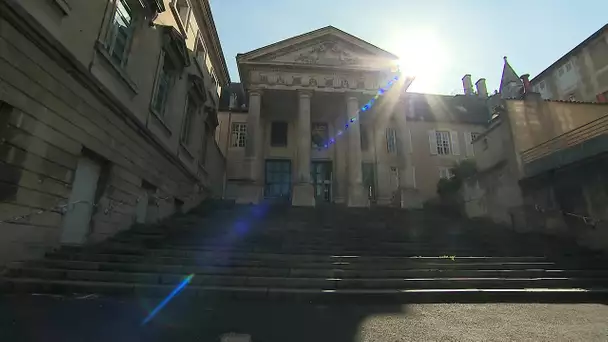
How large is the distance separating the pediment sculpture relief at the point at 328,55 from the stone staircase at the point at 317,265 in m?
11.8

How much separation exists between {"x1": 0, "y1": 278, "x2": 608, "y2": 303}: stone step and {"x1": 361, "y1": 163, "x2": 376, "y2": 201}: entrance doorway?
45.6ft

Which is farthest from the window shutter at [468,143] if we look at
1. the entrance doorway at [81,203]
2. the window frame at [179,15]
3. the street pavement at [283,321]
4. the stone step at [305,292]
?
the entrance doorway at [81,203]

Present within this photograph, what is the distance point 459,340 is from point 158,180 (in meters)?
10.3

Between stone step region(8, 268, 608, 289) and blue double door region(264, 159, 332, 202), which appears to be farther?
blue double door region(264, 159, 332, 202)

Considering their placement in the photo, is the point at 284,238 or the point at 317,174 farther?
the point at 317,174

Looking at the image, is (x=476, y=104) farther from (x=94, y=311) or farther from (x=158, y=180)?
(x=94, y=311)

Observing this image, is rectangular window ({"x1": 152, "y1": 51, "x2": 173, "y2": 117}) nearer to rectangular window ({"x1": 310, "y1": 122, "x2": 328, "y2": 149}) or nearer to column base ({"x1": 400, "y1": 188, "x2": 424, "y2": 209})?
rectangular window ({"x1": 310, "y1": 122, "x2": 328, "y2": 149})

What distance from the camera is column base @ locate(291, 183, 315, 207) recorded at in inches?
567

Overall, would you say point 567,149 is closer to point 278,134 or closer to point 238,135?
point 278,134

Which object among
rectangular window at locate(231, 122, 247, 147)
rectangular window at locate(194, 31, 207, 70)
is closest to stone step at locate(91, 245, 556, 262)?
rectangular window at locate(194, 31, 207, 70)

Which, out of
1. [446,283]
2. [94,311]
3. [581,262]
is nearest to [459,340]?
[446,283]

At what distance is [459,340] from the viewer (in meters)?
3.28

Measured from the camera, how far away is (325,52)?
1848 centimetres

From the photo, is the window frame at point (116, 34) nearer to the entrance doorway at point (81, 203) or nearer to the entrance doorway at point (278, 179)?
the entrance doorway at point (81, 203)
